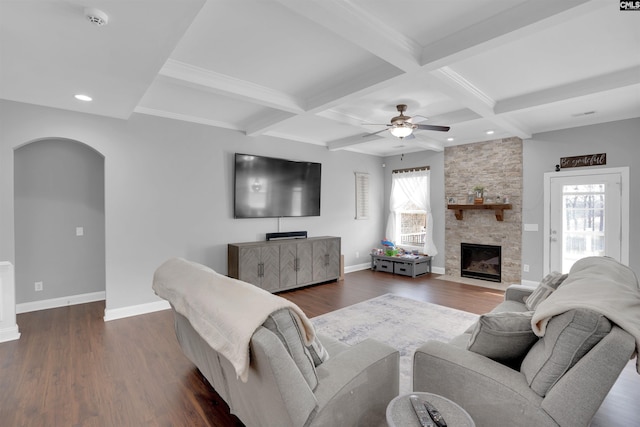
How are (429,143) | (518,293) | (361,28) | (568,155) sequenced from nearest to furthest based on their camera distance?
(361,28), (518,293), (568,155), (429,143)

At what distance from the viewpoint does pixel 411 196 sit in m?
7.06

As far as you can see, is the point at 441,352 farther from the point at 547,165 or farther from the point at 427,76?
the point at 547,165

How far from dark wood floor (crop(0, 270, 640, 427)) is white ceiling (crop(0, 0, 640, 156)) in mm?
2510

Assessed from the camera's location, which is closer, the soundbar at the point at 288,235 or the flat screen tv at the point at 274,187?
the flat screen tv at the point at 274,187

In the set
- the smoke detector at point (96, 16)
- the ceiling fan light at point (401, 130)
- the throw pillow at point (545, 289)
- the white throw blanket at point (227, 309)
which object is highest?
the smoke detector at point (96, 16)

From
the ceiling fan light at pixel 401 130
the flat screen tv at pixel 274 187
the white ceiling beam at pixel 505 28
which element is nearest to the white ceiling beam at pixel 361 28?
the white ceiling beam at pixel 505 28

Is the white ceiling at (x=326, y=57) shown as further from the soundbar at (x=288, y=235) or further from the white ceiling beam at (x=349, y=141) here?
the soundbar at (x=288, y=235)

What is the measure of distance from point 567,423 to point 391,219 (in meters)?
6.12

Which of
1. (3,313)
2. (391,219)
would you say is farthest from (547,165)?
(3,313)

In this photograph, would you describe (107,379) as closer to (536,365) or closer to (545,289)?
(536,365)

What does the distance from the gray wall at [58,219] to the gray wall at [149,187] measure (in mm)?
244

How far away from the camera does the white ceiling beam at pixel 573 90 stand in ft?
10.2

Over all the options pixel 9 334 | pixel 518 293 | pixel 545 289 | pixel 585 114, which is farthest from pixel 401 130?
pixel 9 334

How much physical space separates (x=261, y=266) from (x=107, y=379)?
253 centimetres
